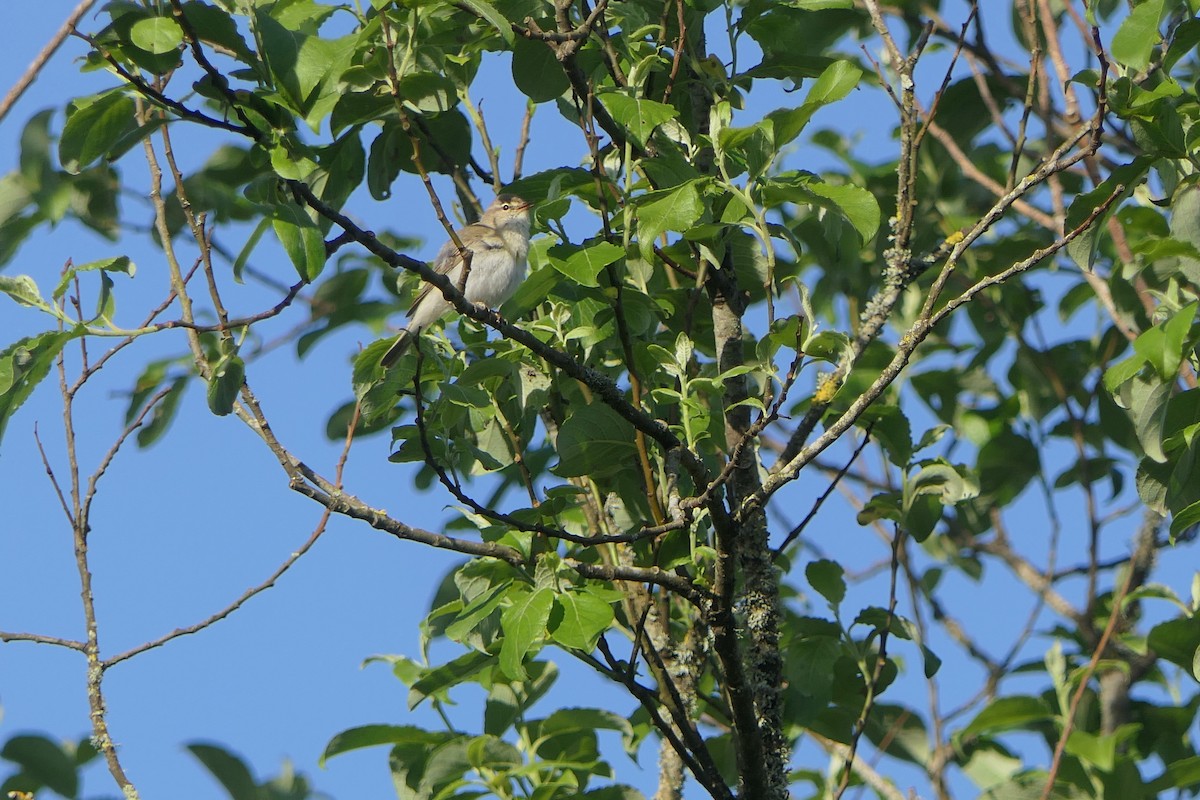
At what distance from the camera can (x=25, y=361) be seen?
342 centimetres

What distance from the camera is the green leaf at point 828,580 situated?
421 centimetres

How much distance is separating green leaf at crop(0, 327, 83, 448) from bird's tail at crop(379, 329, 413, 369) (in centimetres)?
87

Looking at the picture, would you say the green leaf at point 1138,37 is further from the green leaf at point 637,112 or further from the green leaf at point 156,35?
the green leaf at point 156,35

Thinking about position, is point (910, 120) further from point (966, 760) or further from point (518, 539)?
point (966, 760)

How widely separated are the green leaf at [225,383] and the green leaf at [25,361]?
0.43 meters

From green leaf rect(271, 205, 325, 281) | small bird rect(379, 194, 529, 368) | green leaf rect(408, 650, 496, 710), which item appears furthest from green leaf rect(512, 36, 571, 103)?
small bird rect(379, 194, 529, 368)

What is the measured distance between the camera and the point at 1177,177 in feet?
12.1

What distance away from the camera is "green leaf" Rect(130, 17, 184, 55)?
319 centimetres

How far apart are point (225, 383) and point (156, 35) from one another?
0.85m

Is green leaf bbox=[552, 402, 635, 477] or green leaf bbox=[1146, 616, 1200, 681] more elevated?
green leaf bbox=[1146, 616, 1200, 681]

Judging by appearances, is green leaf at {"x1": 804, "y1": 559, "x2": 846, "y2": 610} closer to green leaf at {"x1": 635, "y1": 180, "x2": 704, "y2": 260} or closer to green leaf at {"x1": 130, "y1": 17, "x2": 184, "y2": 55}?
green leaf at {"x1": 635, "y1": 180, "x2": 704, "y2": 260}

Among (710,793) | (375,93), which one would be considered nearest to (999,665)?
(710,793)

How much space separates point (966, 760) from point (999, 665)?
962mm

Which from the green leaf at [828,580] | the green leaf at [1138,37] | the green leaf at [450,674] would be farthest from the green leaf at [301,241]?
the green leaf at [1138,37]
